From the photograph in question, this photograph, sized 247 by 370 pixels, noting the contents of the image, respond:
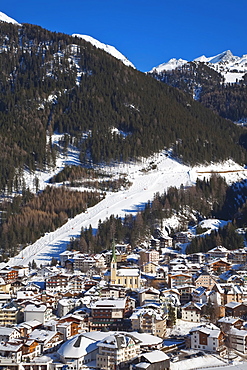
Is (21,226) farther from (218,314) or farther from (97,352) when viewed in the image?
(97,352)

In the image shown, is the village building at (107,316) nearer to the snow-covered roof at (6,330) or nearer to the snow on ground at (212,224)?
the snow-covered roof at (6,330)

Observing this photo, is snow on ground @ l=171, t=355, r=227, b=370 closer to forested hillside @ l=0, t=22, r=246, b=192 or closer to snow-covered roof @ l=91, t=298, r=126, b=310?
snow-covered roof @ l=91, t=298, r=126, b=310

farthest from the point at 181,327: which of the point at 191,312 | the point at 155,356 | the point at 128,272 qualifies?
the point at 128,272

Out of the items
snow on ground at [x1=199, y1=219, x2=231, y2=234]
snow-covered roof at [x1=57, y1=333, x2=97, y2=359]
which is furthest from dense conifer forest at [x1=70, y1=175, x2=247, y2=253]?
snow-covered roof at [x1=57, y1=333, x2=97, y2=359]

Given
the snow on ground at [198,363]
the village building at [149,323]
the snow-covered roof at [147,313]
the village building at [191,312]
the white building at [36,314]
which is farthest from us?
the village building at [191,312]

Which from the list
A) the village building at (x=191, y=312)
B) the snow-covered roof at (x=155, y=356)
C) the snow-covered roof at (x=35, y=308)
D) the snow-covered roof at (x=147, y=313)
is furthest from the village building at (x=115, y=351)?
the village building at (x=191, y=312)

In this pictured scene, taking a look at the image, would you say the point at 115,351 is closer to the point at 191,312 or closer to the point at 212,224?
the point at 191,312
